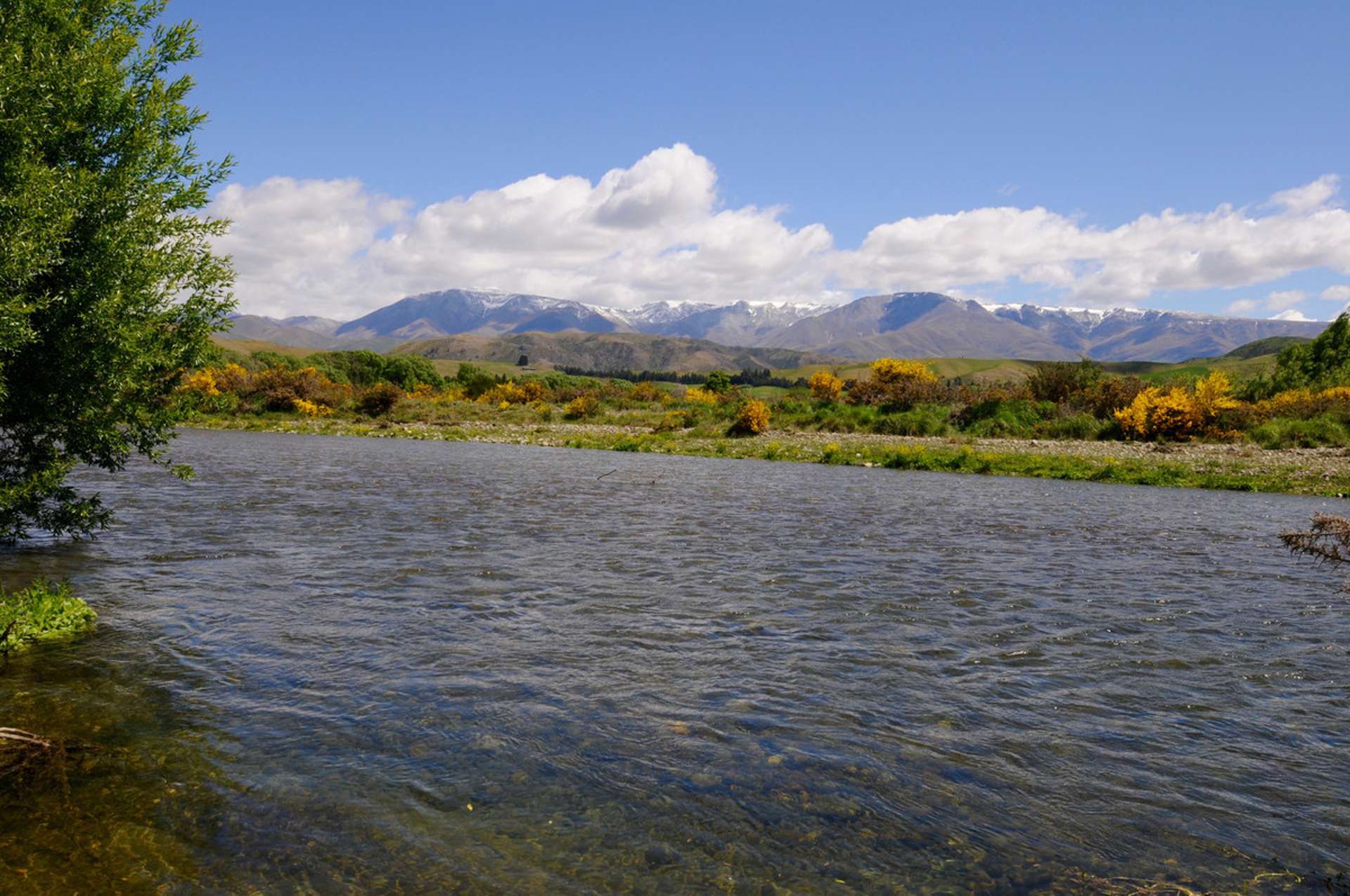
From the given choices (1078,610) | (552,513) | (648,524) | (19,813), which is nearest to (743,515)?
(648,524)

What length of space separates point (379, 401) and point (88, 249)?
2444 inches

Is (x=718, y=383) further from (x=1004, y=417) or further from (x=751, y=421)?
(x=1004, y=417)

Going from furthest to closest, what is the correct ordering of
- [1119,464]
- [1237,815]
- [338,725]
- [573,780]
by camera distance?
[1119,464] → [338,725] → [573,780] → [1237,815]

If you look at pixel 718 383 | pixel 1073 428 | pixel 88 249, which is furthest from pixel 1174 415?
pixel 718 383

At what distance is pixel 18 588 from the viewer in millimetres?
12000

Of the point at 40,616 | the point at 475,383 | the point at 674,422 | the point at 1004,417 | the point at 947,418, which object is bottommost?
the point at 40,616

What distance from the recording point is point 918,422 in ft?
178

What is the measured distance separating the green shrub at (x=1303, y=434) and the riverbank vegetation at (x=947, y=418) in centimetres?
8

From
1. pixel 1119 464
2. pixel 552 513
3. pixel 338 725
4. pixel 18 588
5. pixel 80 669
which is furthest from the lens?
pixel 1119 464

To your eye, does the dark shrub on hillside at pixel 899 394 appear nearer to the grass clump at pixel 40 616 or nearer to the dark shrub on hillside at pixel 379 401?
the dark shrub on hillside at pixel 379 401

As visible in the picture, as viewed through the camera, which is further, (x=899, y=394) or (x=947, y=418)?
(x=899, y=394)

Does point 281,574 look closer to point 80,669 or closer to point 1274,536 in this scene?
point 80,669

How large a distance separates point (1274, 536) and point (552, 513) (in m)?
20.4

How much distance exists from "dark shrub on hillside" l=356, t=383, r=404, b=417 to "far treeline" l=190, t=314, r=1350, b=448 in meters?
0.13
